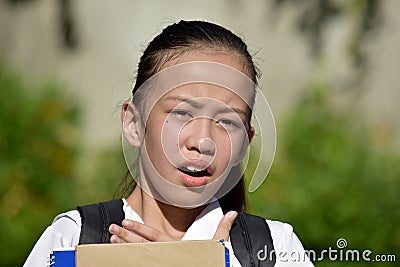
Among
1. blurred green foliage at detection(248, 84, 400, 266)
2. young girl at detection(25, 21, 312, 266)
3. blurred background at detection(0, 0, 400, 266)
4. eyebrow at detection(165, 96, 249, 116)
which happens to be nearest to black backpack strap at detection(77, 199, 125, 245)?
young girl at detection(25, 21, 312, 266)

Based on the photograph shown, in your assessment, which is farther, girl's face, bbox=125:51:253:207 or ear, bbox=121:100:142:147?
ear, bbox=121:100:142:147

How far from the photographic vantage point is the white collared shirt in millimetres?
1570

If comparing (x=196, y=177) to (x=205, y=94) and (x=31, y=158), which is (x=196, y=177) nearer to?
(x=205, y=94)

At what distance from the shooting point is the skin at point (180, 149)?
5.03 feet

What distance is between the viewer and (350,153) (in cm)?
385

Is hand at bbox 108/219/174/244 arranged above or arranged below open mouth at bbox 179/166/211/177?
below

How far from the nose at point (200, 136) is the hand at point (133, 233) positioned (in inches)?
6.4

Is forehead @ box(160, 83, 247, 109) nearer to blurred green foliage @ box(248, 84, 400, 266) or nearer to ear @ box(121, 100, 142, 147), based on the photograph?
ear @ box(121, 100, 142, 147)

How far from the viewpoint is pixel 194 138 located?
1.56 metres

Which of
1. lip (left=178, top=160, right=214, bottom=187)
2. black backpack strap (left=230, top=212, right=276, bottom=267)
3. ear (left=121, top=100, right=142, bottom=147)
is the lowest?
black backpack strap (left=230, top=212, right=276, bottom=267)

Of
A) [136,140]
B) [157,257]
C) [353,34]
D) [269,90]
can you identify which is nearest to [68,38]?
[269,90]

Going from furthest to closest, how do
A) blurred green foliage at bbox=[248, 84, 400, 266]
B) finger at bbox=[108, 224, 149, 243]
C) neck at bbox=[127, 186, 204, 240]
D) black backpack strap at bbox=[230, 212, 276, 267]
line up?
blurred green foliage at bbox=[248, 84, 400, 266], neck at bbox=[127, 186, 204, 240], black backpack strap at bbox=[230, 212, 276, 267], finger at bbox=[108, 224, 149, 243]

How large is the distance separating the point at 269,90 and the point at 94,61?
0.83 meters

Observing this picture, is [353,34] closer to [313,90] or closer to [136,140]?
[313,90]
